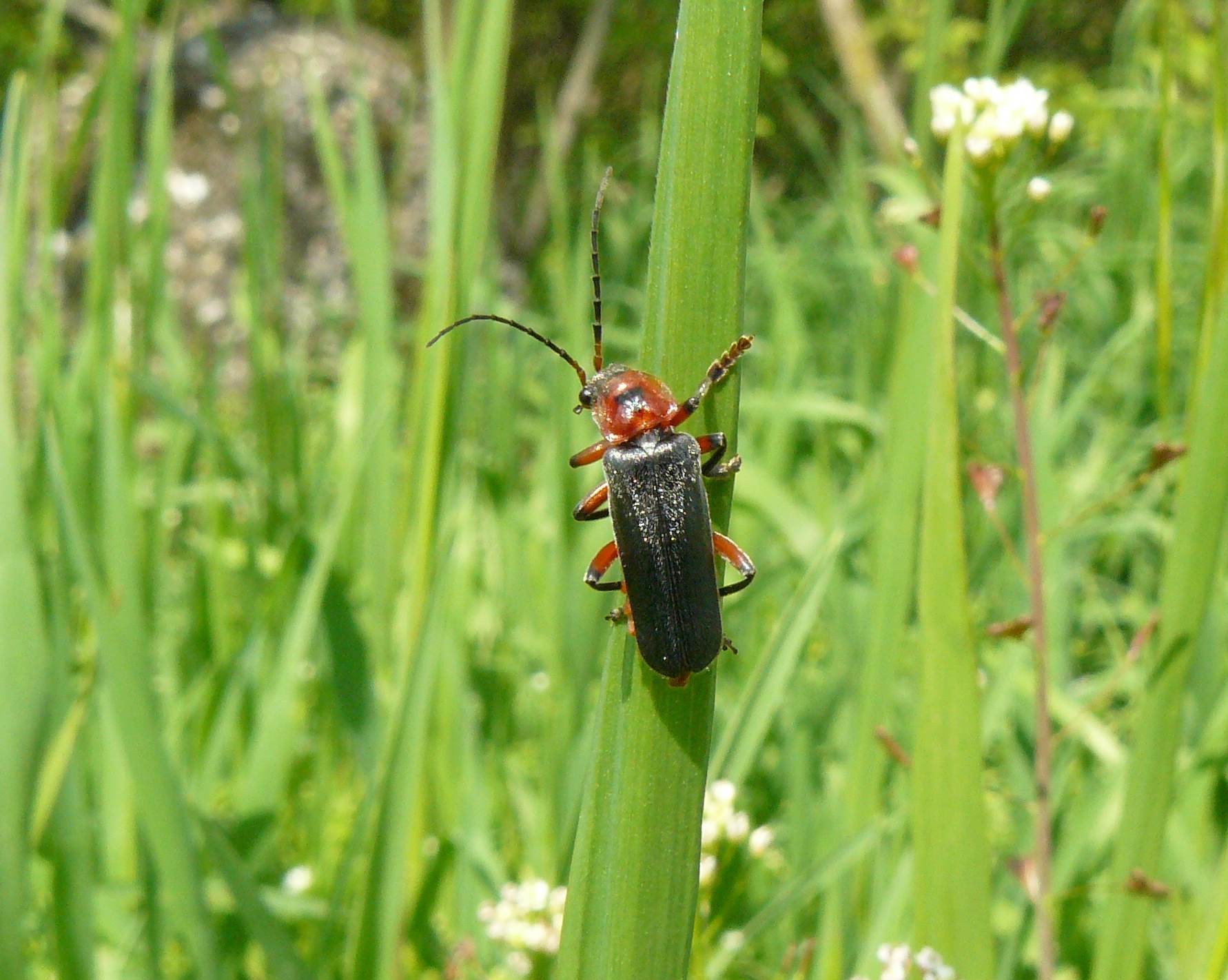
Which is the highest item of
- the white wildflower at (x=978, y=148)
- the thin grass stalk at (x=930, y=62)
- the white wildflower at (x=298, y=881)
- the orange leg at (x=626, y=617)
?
the thin grass stalk at (x=930, y=62)

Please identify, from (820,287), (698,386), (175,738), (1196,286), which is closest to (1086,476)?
(1196,286)

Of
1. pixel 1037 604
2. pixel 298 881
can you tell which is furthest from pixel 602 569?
pixel 298 881

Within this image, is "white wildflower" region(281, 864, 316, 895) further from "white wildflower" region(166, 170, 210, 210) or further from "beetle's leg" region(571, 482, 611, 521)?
"white wildflower" region(166, 170, 210, 210)

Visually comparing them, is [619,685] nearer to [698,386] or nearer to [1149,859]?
[698,386]

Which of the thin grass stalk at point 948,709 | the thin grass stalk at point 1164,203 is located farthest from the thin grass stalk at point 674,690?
the thin grass stalk at point 1164,203

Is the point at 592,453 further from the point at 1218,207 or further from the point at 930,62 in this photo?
the point at 1218,207

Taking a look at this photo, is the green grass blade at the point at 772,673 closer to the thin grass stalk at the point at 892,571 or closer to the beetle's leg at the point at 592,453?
the thin grass stalk at the point at 892,571

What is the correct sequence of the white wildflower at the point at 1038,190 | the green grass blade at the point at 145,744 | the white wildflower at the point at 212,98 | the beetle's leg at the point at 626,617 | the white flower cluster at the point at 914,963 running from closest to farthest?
the beetle's leg at the point at 626,617
the white flower cluster at the point at 914,963
the green grass blade at the point at 145,744
the white wildflower at the point at 1038,190
the white wildflower at the point at 212,98
